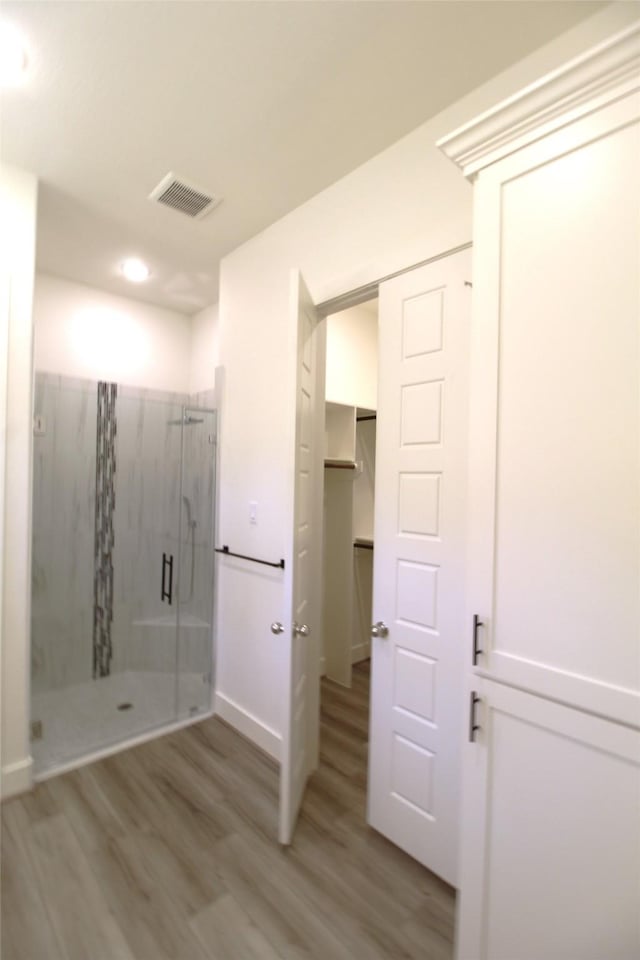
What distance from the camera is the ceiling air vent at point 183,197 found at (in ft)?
6.76

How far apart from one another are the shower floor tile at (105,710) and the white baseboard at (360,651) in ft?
4.23

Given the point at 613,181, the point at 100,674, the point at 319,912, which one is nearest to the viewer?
the point at 613,181

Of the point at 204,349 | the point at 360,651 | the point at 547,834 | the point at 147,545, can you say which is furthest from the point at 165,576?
the point at 547,834

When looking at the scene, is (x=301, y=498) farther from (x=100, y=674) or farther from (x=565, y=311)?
(x=100, y=674)

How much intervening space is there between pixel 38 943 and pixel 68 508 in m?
2.07

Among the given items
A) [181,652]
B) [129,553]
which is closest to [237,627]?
[181,652]

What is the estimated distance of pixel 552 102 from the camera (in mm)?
993

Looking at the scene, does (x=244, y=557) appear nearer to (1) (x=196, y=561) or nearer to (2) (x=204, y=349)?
(1) (x=196, y=561)

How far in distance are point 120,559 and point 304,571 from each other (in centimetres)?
170

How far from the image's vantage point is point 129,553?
302cm

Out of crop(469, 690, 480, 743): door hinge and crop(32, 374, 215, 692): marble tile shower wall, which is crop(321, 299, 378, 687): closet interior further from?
crop(469, 690, 480, 743): door hinge

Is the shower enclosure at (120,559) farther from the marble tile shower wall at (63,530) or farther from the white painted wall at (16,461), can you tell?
the white painted wall at (16,461)

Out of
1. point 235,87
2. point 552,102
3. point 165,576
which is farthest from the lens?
point 165,576

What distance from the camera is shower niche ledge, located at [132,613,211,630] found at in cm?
294
